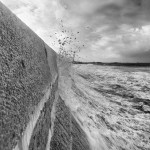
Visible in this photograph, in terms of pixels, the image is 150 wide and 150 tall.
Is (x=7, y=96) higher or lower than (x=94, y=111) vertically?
higher

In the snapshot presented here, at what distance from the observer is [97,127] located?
11.7 feet

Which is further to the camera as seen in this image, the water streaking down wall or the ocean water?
the ocean water

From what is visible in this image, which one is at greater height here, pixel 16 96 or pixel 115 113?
pixel 16 96

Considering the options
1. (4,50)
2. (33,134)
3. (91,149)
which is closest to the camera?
(4,50)

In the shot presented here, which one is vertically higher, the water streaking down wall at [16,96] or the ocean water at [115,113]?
the water streaking down wall at [16,96]

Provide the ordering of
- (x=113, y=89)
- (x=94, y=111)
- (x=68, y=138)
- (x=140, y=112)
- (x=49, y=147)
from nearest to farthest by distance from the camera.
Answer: (x=49, y=147)
(x=68, y=138)
(x=94, y=111)
(x=140, y=112)
(x=113, y=89)

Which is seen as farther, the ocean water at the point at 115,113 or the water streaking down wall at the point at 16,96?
the ocean water at the point at 115,113

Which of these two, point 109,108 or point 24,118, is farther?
point 109,108

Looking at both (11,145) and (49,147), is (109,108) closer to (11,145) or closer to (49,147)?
(49,147)

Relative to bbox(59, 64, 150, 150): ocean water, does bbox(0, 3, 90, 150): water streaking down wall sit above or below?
above

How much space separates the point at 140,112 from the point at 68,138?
2967mm

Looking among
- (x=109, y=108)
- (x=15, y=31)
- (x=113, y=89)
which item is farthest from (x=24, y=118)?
(x=113, y=89)

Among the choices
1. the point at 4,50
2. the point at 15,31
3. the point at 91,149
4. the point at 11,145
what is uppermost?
the point at 15,31

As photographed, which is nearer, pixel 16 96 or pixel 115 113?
pixel 16 96
